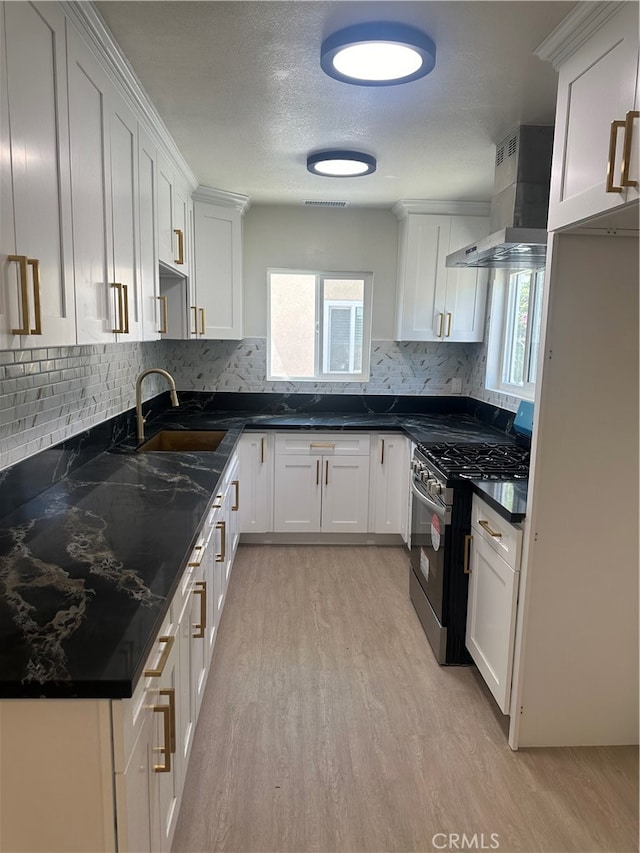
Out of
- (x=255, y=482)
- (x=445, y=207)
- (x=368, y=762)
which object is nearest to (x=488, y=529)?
(x=368, y=762)

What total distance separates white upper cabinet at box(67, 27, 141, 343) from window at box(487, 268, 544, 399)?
2.37 metres

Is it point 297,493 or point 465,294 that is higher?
point 465,294

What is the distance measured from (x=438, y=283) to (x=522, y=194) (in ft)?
4.84

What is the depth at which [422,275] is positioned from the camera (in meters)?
4.01

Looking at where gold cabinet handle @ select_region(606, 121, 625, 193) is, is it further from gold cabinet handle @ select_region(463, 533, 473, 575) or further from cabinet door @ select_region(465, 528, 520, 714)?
gold cabinet handle @ select_region(463, 533, 473, 575)

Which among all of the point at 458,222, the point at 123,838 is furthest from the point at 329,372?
the point at 123,838

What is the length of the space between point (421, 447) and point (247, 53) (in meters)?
2.00

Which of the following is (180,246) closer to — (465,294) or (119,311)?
(119,311)

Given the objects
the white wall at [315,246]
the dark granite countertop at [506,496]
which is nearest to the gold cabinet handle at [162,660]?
the dark granite countertop at [506,496]

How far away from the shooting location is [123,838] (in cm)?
108

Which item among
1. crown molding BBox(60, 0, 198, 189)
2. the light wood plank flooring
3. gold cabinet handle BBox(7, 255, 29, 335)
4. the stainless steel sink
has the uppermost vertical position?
crown molding BBox(60, 0, 198, 189)

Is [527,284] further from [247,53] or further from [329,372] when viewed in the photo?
[247,53]

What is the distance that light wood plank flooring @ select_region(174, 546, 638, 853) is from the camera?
1.74 metres

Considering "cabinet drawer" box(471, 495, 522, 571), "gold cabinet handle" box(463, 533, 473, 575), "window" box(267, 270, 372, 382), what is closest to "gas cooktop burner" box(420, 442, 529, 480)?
"cabinet drawer" box(471, 495, 522, 571)
